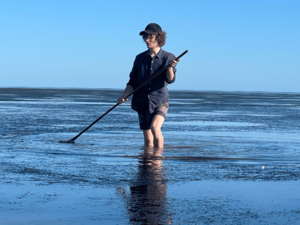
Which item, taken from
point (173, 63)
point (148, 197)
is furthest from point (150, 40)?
point (148, 197)

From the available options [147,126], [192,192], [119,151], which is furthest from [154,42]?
[192,192]

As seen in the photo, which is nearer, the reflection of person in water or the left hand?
the reflection of person in water

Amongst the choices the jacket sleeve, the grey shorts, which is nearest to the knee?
the grey shorts

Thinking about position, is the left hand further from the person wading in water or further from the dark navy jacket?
the dark navy jacket

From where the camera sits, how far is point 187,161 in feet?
21.2

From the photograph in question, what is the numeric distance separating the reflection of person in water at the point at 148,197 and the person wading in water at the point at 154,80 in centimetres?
88

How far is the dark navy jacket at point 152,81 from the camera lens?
6715 mm

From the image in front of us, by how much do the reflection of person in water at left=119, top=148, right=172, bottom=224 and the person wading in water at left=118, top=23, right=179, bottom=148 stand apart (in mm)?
877

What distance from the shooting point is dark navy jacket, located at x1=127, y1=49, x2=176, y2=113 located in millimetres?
6715

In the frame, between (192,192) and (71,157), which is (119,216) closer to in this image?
(192,192)

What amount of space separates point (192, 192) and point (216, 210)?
67 centimetres

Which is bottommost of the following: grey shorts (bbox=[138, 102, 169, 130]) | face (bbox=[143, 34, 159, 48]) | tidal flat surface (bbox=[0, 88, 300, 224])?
tidal flat surface (bbox=[0, 88, 300, 224])

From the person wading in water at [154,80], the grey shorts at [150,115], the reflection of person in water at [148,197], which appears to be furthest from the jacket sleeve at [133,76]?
the reflection of person in water at [148,197]

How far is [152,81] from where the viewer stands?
6.76m
